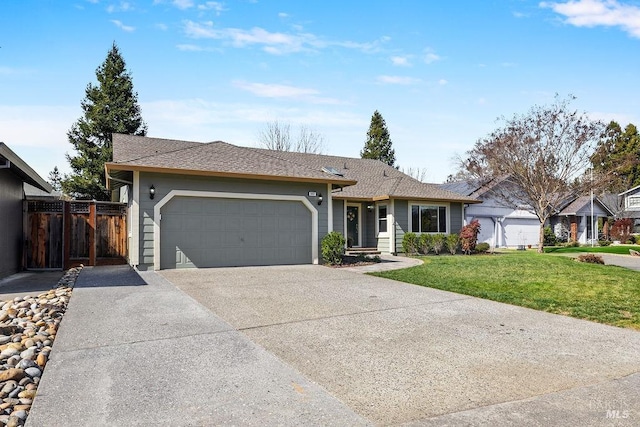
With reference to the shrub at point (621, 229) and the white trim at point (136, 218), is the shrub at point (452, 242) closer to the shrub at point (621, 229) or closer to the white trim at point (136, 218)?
the white trim at point (136, 218)

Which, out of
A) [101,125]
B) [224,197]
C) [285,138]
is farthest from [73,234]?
[285,138]

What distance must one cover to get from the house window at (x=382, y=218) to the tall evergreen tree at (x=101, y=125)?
16.7 m

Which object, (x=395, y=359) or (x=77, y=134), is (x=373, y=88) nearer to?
(x=395, y=359)

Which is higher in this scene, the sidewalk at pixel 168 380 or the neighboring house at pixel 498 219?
the neighboring house at pixel 498 219

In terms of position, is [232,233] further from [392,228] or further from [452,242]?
[452,242]

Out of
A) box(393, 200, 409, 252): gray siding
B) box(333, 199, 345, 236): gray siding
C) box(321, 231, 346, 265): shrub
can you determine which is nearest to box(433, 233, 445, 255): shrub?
box(393, 200, 409, 252): gray siding

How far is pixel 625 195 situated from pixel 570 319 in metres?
36.9

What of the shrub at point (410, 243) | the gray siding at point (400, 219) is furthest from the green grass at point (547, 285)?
the gray siding at point (400, 219)

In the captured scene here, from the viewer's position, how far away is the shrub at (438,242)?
57.6ft

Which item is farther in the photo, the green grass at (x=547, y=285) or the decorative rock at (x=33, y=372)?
the green grass at (x=547, y=285)

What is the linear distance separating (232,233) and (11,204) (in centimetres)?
554

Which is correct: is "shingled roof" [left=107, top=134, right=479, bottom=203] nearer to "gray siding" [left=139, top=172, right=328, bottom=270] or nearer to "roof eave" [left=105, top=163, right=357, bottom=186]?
"roof eave" [left=105, top=163, right=357, bottom=186]

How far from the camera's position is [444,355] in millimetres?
4148

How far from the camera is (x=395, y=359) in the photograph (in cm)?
401
